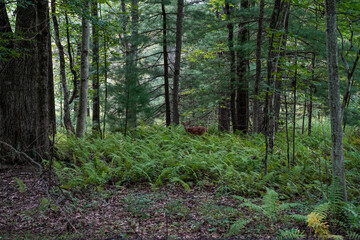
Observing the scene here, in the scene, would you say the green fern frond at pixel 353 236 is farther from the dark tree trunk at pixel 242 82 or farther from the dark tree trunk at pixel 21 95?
A: the dark tree trunk at pixel 242 82

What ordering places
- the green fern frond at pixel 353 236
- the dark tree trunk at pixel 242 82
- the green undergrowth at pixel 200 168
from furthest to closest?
the dark tree trunk at pixel 242 82 → the green undergrowth at pixel 200 168 → the green fern frond at pixel 353 236

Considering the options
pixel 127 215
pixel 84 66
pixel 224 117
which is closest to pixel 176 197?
pixel 127 215

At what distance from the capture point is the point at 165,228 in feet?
12.3

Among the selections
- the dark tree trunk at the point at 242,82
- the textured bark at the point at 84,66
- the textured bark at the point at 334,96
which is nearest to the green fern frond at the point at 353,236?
the textured bark at the point at 334,96

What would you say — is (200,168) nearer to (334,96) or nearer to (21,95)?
(334,96)

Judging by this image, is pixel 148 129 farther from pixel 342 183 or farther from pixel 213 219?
pixel 342 183

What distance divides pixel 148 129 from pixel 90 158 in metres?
3.13

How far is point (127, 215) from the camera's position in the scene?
4223 mm

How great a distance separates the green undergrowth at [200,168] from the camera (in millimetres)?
5332

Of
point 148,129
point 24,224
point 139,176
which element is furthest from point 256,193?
point 148,129

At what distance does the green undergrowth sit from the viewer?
533cm

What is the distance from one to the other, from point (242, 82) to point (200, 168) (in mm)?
5060

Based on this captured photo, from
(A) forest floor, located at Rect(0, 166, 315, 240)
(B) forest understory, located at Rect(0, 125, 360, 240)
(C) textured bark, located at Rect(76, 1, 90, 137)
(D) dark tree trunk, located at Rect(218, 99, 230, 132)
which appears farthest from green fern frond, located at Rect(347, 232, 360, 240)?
(D) dark tree trunk, located at Rect(218, 99, 230, 132)

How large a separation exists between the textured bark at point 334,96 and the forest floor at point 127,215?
1.01 meters
